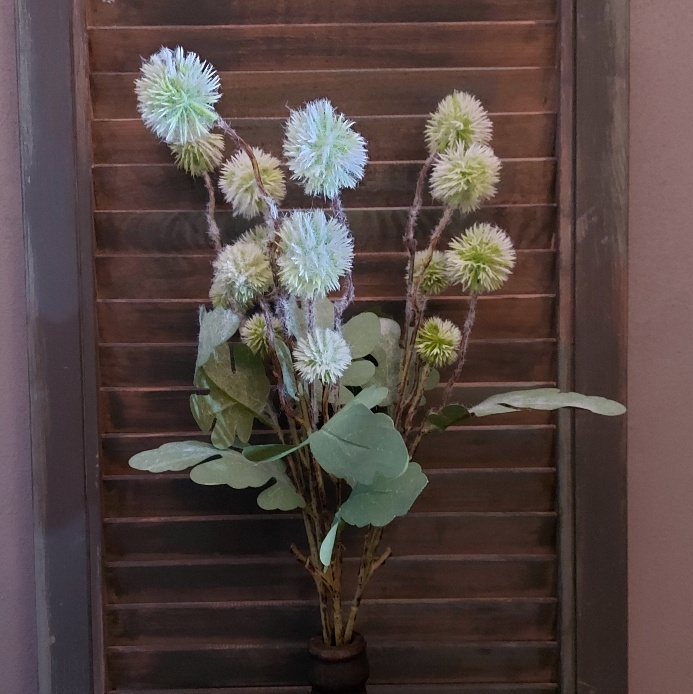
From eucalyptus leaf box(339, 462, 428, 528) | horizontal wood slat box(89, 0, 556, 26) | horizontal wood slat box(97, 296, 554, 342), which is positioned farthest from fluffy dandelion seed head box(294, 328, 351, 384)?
horizontal wood slat box(89, 0, 556, 26)

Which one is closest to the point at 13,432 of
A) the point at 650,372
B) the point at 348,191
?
the point at 348,191

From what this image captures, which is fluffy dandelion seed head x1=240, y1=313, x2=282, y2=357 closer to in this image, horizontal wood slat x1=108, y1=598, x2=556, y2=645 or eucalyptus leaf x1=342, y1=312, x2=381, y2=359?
eucalyptus leaf x1=342, y1=312, x2=381, y2=359

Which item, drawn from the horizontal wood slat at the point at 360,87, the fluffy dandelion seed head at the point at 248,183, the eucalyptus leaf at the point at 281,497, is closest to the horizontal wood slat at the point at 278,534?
the eucalyptus leaf at the point at 281,497

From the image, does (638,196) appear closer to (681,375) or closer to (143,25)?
(681,375)

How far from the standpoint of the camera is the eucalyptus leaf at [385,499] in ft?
1.79

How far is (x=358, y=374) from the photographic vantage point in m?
0.64

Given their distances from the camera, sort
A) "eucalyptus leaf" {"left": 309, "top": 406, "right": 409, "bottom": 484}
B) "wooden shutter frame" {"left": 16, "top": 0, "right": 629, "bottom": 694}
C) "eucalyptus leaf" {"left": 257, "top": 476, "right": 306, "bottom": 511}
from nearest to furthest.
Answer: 1. "eucalyptus leaf" {"left": 309, "top": 406, "right": 409, "bottom": 484}
2. "eucalyptus leaf" {"left": 257, "top": 476, "right": 306, "bottom": 511}
3. "wooden shutter frame" {"left": 16, "top": 0, "right": 629, "bottom": 694}

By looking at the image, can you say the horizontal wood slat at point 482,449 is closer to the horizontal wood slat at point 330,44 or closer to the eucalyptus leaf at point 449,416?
the eucalyptus leaf at point 449,416

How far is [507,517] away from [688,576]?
27cm

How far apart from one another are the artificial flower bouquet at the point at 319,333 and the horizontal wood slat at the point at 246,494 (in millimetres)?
95

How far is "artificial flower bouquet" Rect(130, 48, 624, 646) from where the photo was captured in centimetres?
55

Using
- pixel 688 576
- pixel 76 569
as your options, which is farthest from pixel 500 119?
pixel 76 569

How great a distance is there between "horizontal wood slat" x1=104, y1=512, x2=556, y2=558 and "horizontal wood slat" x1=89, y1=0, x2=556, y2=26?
59 cm

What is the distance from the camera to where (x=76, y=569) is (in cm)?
75
